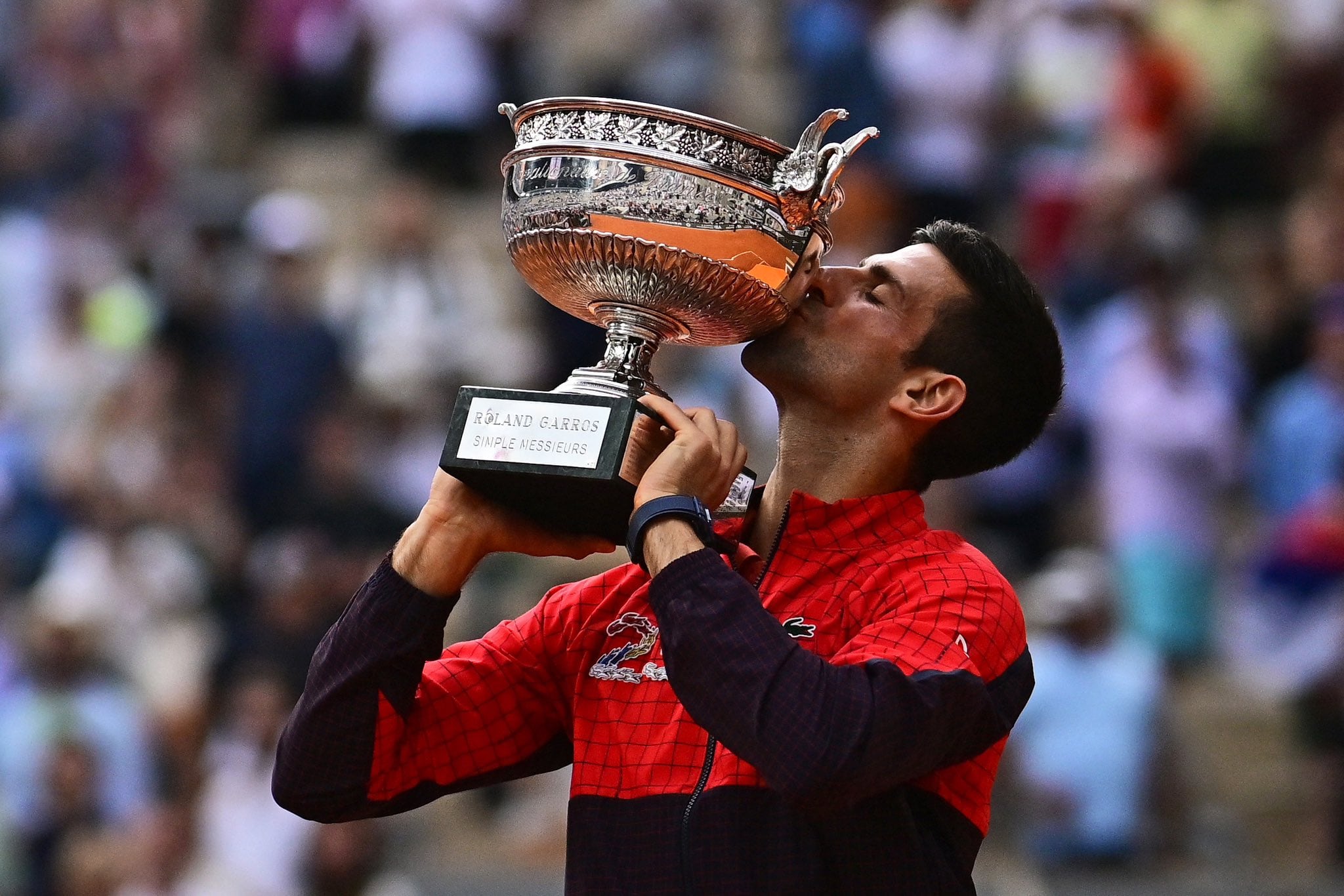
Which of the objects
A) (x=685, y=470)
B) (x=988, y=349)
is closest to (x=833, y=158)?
(x=988, y=349)

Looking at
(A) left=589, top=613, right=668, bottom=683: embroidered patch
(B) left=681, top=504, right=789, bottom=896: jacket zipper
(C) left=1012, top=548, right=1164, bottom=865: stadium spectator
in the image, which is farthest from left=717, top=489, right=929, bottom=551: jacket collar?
(C) left=1012, top=548, right=1164, bottom=865: stadium spectator

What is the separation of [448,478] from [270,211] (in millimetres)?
6891

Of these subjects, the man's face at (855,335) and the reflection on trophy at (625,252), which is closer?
the reflection on trophy at (625,252)

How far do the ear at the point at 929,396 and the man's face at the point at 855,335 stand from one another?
2cm

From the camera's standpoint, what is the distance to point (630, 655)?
9.99 feet

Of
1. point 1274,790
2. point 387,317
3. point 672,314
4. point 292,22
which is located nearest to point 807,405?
point 672,314

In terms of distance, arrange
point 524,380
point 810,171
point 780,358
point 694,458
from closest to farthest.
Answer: point 694,458 → point 810,171 → point 780,358 → point 524,380

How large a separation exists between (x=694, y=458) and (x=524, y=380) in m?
6.32

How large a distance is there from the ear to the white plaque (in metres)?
0.48

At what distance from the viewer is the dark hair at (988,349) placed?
10.2 ft

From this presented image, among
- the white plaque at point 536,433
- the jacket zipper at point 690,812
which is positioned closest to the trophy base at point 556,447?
the white plaque at point 536,433

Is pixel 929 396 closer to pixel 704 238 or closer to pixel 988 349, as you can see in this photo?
pixel 988 349

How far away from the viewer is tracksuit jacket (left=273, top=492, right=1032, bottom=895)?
8.72ft

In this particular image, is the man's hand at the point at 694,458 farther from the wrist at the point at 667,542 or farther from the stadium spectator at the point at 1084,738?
the stadium spectator at the point at 1084,738
